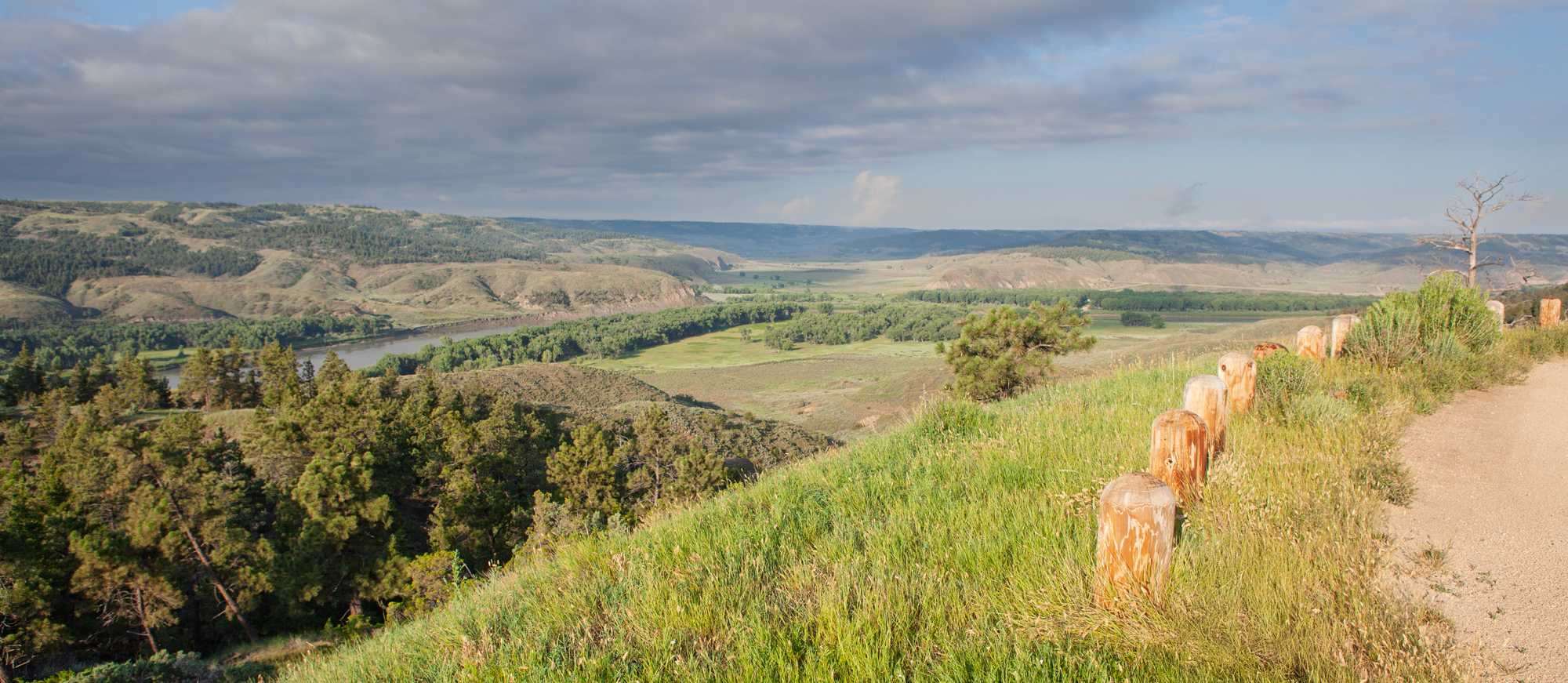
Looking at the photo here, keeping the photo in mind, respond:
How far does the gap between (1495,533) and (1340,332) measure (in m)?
6.41

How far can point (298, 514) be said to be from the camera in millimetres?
26875

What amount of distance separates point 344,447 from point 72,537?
8781mm

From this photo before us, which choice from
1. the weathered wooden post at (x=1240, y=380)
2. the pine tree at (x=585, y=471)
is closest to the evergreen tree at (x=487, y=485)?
the pine tree at (x=585, y=471)

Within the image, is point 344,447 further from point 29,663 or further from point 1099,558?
point 1099,558

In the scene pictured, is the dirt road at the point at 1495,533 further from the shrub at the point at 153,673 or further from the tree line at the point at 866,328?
the tree line at the point at 866,328

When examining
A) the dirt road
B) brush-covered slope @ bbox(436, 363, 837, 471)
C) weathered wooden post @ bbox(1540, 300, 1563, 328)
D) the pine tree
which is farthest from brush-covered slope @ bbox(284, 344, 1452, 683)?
the pine tree

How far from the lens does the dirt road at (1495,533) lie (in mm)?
3457

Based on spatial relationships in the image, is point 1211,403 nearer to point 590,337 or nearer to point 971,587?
point 971,587

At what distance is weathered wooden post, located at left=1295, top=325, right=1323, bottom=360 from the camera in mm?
9031

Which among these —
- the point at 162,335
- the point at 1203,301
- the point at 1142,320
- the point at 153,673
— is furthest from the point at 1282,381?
the point at 162,335

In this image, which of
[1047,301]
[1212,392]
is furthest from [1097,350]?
[1212,392]

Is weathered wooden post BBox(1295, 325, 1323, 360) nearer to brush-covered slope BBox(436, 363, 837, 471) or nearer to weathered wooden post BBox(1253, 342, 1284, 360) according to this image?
weathered wooden post BBox(1253, 342, 1284, 360)

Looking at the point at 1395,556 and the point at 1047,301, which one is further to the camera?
the point at 1047,301

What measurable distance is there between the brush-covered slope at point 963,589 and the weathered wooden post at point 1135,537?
11 cm
